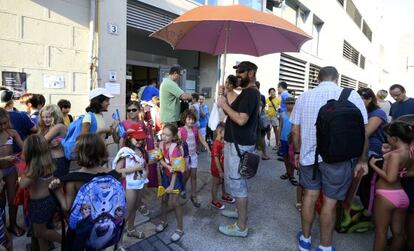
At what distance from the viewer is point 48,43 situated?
15.5 ft

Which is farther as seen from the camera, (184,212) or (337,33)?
(337,33)

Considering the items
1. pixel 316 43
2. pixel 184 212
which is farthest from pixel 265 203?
pixel 316 43

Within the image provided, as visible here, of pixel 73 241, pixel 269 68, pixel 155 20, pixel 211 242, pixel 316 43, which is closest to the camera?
pixel 73 241

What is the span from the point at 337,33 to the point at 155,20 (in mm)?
12557

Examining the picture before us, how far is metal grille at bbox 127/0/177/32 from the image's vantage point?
6.00 metres

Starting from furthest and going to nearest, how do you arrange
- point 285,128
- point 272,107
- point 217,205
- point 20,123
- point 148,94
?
point 272,107, point 148,94, point 285,128, point 217,205, point 20,123

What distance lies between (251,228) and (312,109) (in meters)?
1.60

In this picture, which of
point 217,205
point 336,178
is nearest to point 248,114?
point 336,178

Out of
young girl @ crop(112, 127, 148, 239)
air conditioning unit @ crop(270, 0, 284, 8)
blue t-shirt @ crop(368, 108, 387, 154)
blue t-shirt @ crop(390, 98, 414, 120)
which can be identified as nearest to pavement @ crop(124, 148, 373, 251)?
young girl @ crop(112, 127, 148, 239)

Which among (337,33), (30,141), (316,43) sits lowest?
(30,141)

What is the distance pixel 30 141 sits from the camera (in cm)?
222

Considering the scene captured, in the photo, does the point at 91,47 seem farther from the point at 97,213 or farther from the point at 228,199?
the point at 97,213

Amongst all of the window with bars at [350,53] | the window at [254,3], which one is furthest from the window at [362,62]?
the window at [254,3]

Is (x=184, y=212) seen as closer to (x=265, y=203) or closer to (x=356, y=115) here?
(x=265, y=203)
